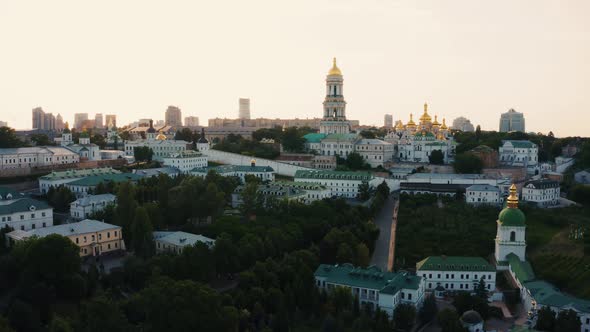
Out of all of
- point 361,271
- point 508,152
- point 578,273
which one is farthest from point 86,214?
point 508,152

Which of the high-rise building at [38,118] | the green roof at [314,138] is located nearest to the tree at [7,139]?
the green roof at [314,138]

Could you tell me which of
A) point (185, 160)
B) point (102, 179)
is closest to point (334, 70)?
point (185, 160)

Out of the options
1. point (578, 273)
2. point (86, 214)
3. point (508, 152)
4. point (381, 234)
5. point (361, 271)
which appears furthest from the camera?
point (508, 152)

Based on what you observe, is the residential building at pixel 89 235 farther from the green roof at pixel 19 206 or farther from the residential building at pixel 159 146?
the residential building at pixel 159 146

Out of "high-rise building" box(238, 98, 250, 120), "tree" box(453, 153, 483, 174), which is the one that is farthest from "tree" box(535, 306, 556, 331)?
"high-rise building" box(238, 98, 250, 120)

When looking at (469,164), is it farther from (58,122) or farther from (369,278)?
(58,122)

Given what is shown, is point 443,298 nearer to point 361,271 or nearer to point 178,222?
point 361,271

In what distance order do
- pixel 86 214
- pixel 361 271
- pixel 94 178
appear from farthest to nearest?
pixel 94 178 < pixel 86 214 < pixel 361 271
